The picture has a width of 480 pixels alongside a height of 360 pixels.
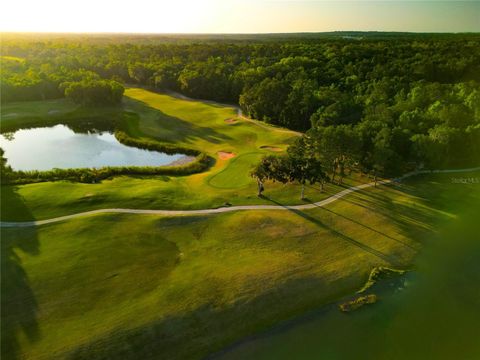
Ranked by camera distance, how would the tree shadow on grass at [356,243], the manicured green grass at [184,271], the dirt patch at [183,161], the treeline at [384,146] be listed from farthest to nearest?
the dirt patch at [183,161] < the treeline at [384,146] < the tree shadow on grass at [356,243] < the manicured green grass at [184,271]

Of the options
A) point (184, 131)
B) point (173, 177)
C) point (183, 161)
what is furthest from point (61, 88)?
point (173, 177)

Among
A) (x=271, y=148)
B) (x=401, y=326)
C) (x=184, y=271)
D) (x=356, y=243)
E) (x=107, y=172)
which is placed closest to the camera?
(x=401, y=326)

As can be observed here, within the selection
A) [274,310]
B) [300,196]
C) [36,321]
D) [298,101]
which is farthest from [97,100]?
[274,310]

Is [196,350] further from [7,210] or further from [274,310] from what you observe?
[7,210]

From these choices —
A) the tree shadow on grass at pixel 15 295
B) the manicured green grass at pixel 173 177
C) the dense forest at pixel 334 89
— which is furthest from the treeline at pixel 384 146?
the tree shadow on grass at pixel 15 295

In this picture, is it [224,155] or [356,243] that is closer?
[356,243]

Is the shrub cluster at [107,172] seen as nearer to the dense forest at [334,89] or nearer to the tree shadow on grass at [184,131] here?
the tree shadow on grass at [184,131]

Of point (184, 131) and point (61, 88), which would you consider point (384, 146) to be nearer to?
point (184, 131)

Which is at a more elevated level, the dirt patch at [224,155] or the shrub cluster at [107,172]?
the dirt patch at [224,155]
